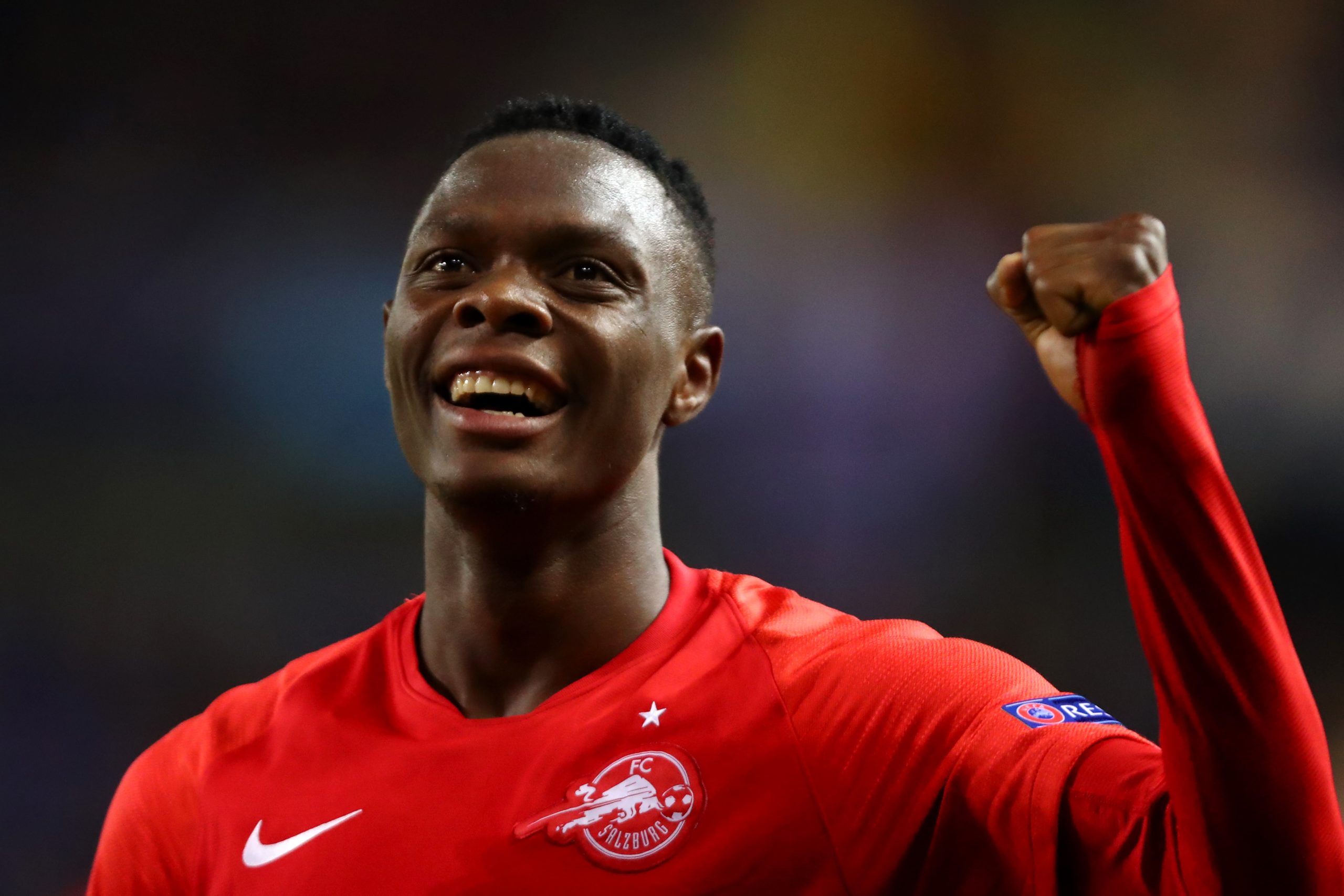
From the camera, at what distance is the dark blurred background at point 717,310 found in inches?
152

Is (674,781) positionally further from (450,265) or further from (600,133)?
(600,133)

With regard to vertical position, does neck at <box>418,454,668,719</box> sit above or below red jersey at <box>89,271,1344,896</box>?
above

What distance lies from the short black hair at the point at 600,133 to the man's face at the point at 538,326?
6 centimetres

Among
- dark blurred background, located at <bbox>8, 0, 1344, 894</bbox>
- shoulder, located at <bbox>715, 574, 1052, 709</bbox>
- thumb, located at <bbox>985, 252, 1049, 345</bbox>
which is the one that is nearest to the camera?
thumb, located at <bbox>985, 252, 1049, 345</bbox>

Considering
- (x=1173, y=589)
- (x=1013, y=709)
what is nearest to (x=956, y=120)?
(x=1013, y=709)

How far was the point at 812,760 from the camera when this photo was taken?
170 cm

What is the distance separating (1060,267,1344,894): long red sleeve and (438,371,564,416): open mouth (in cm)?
98

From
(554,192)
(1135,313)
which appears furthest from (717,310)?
(1135,313)

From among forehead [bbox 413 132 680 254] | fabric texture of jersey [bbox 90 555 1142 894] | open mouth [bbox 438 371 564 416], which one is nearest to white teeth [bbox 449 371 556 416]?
open mouth [bbox 438 371 564 416]

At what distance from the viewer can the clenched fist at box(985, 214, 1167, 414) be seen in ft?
3.86

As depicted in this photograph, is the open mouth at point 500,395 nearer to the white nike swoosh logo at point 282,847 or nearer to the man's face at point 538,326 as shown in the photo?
the man's face at point 538,326

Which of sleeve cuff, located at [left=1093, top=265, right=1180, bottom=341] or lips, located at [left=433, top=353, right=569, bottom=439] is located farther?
lips, located at [left=433, top=353, right=569, bottom=439]

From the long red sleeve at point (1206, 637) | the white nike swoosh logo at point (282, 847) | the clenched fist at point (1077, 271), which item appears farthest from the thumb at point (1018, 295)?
the white nike swoosh logo at point (282, 847)

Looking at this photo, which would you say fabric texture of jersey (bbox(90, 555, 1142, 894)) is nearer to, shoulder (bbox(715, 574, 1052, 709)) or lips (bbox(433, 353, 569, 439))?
shoulder (bbox(715, 574, 1052, 709))
